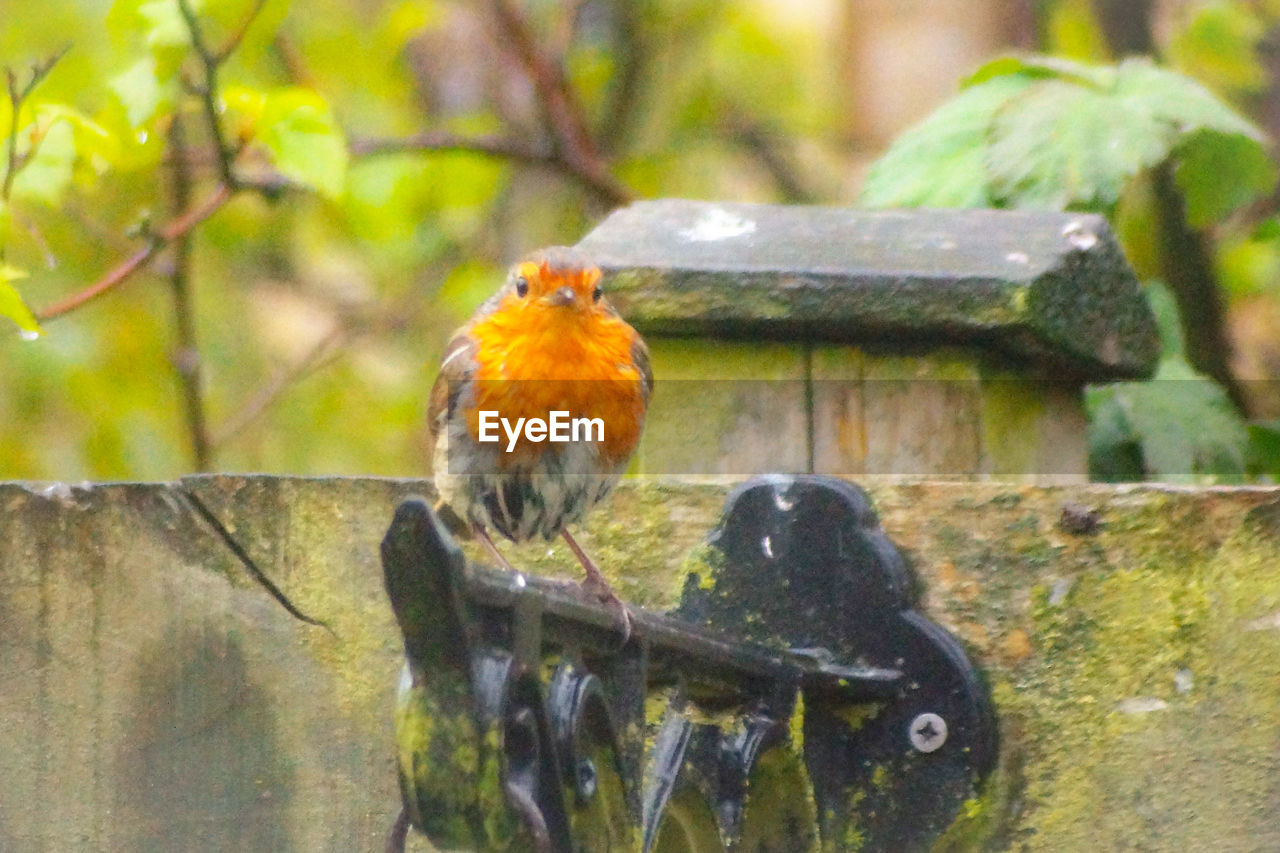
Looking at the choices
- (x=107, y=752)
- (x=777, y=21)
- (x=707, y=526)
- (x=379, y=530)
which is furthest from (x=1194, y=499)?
(x=777, y=21)

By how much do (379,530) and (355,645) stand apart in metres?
0.13

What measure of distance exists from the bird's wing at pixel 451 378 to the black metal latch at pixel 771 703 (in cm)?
37

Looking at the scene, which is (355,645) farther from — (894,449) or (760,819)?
(894,449)

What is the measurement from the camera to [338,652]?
5.53 feet

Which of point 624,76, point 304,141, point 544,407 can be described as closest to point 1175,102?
point 544,407

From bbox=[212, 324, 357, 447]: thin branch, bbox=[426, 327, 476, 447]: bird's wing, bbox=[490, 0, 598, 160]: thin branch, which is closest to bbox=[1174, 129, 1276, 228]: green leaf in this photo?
bbox=[426, 327, 476, 447]: bird's wing

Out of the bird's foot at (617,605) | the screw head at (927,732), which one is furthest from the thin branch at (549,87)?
the bird's foot at (617,605)

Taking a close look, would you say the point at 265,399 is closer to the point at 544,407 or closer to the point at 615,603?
the point at 544,407

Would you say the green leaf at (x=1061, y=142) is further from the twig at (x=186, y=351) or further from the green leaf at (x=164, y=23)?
the twig at (x=186, y=351)

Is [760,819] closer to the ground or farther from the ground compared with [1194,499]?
closer to the ground

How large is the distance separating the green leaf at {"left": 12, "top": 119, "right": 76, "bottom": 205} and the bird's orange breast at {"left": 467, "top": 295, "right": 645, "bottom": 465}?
2.19 feet

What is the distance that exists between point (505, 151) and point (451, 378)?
1.83 meters

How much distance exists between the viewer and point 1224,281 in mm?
3029

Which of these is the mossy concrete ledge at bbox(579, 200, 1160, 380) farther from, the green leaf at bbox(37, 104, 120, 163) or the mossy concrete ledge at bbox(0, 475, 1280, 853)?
the green leaf at bbox(37, 104, 120, 163)
